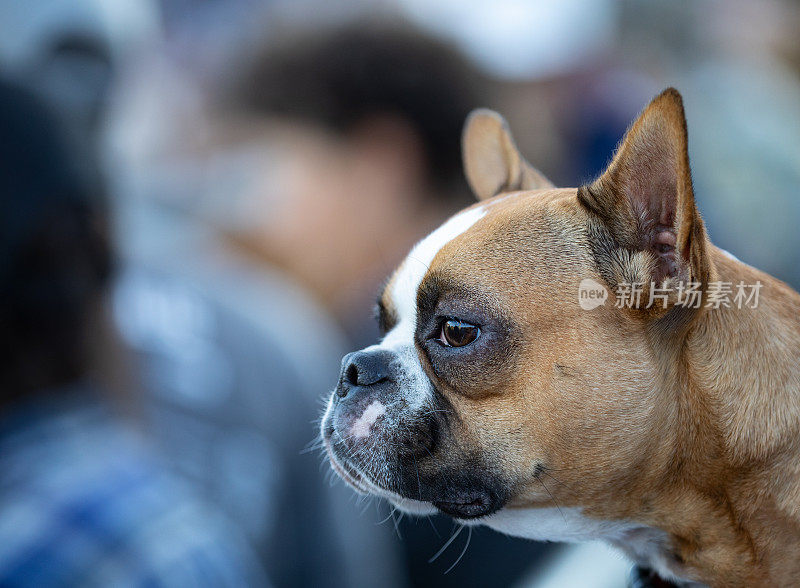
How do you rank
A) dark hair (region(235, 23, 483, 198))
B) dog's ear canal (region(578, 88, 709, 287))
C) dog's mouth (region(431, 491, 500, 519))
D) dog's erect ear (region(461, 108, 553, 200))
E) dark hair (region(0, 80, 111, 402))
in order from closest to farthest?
dog's ear canal (region(578, 88, 709, 287)), dog's mouth (region(431, 491, 500, 519)), dark hair (region(0, 80, 111, 402)), dog's erect ear (region(461, 108, 553, 200)), dark hair (region(235, 23, 483, 198))

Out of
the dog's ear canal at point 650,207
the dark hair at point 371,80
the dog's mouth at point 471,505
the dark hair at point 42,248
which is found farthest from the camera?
the dark hair at point 371,80

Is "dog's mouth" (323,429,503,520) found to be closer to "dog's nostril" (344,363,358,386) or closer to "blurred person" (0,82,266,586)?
"dog's nostril" (344,363,358,386)

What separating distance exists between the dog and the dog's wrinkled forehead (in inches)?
2.0

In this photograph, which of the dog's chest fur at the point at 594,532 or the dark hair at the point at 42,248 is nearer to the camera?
the dog's chest fur at the point at 594,532

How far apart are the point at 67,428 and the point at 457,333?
3.66ft

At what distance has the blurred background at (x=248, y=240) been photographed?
1.96 metres

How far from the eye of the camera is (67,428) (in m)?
2.02

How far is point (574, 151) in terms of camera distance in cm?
467

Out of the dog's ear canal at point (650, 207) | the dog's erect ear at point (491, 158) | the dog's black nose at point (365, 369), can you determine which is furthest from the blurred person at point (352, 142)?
the dog's ear canal at point (650, 207)

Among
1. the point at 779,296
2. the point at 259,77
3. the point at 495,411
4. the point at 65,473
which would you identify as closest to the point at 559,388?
the point at 495,411

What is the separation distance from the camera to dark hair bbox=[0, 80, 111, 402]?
1952 millimetres

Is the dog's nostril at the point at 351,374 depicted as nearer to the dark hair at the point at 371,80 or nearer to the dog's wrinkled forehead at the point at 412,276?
the dog's wrinkled forehead at the point at 412,276

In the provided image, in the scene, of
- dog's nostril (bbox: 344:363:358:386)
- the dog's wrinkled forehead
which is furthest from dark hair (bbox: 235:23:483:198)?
dog's nostril (bbox: 344:363:358:386)

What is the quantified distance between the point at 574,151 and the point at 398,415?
3.40m
